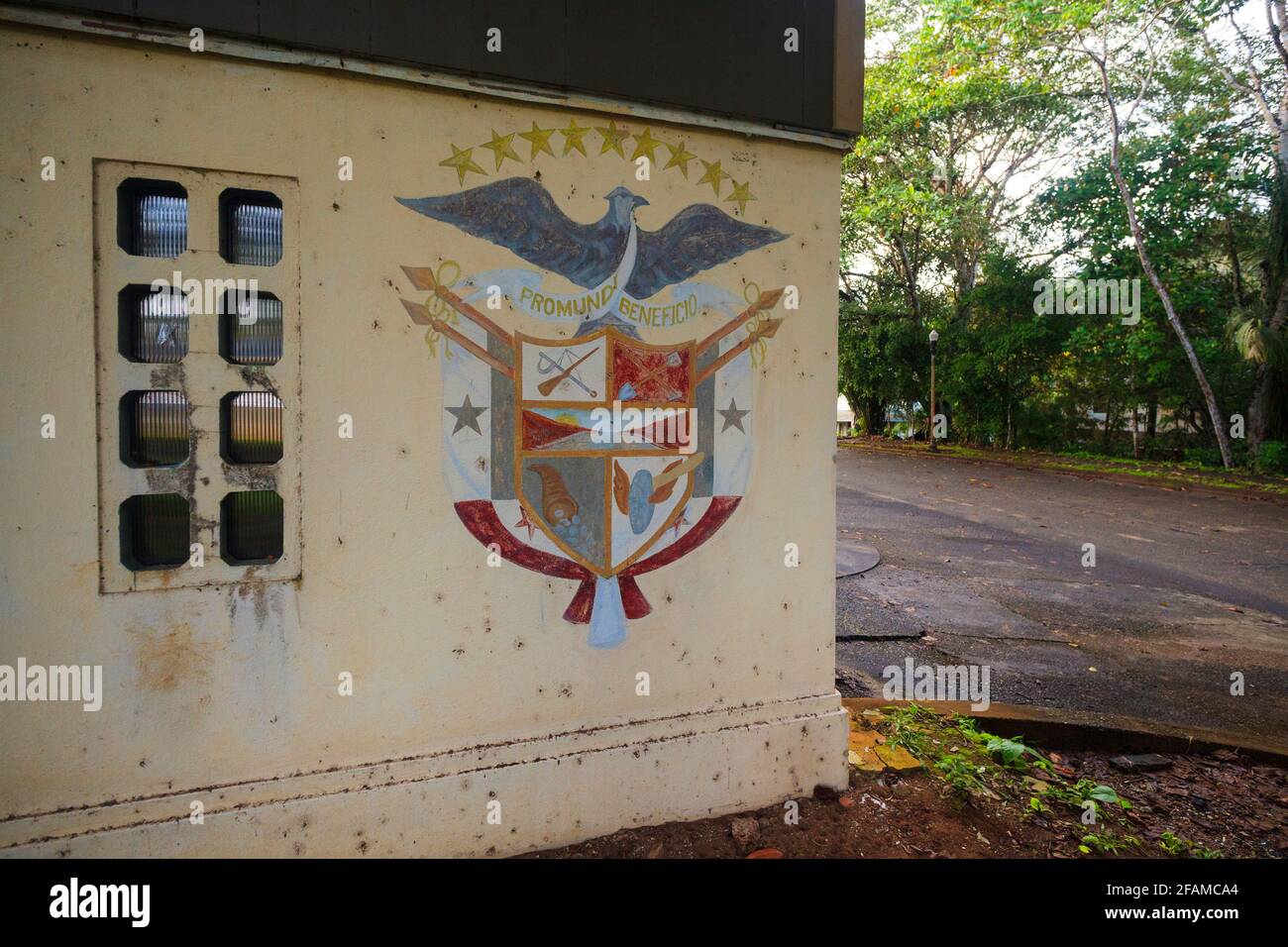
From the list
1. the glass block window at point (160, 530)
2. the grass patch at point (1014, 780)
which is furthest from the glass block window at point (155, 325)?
the grass patch at point (1014, 780)

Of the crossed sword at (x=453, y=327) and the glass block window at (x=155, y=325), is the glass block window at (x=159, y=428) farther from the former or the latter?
the crossed sword at (x=453, y=327)

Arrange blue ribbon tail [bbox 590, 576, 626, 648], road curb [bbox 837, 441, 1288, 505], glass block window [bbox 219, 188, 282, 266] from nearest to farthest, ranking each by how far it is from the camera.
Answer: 1. glass block window [bbox 219, 188, 282, 266]
2. blue ribbon tail [bbox 590, 576, 626, 648]
3. road curb [bbox 837, 441, 1288, 505]

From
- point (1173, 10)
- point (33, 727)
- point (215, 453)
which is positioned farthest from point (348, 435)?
point (1173, 10)

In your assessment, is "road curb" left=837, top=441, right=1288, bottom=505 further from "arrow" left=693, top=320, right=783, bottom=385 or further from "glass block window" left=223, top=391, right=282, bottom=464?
"glass block window" left=223, top=391, right=282, bottom=464

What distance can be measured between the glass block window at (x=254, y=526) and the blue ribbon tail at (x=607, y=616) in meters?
1.16

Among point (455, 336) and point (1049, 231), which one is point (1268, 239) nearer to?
point (1049, 231)

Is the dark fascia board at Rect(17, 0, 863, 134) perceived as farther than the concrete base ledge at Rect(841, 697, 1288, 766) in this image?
No

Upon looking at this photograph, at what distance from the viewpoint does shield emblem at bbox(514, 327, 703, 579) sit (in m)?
2.87

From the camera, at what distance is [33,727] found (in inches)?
89.8

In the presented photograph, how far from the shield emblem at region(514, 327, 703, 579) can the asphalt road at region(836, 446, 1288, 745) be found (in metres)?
2.40

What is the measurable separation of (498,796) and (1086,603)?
6.01 metres

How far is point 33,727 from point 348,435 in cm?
125

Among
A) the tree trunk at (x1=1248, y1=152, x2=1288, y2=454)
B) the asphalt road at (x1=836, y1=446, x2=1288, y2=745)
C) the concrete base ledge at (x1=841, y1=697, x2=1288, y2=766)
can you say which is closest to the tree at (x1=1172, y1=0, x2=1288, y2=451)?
the tree trunk at (x1=1248, y1=152, x2=1288, y2=454)

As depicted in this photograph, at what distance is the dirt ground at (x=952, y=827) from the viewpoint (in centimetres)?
301
